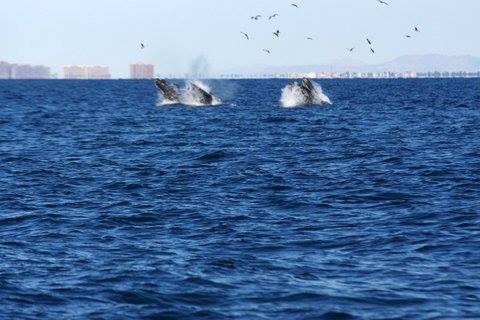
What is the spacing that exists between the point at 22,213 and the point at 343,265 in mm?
11135

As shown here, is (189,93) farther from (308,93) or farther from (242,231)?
(242,231)

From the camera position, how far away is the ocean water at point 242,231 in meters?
16.5

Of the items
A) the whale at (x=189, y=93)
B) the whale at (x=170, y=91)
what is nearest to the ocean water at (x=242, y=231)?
the whale at (x=189, y=93)

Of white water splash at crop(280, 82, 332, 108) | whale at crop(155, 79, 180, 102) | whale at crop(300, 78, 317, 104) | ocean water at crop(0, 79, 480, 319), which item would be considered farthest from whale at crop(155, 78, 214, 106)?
ocean water at crop(0, 79, 480, 319)

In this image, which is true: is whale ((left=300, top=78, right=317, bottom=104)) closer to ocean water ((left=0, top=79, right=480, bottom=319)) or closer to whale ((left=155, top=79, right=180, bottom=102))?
whale ((left=155, top=79, right=180, bottom=102))

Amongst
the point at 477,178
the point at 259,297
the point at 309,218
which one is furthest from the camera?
the point at 477,178

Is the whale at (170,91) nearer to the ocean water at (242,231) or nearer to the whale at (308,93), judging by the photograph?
the whale at (308,93)

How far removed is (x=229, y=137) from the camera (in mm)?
53438

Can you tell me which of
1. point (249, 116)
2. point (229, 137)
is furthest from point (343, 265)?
point (249, 116)

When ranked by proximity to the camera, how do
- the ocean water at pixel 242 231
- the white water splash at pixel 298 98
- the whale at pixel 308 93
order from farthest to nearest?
the white water splash at pixel 298 98, the whale at pixel 308 93, the ocean water at pixel 242 231

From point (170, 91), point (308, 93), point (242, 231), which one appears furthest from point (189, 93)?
point (242, 231)

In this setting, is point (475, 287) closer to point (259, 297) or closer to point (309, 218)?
point (259, 297)

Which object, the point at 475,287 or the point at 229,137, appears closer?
the point at 475,287

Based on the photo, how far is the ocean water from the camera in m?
16.5
